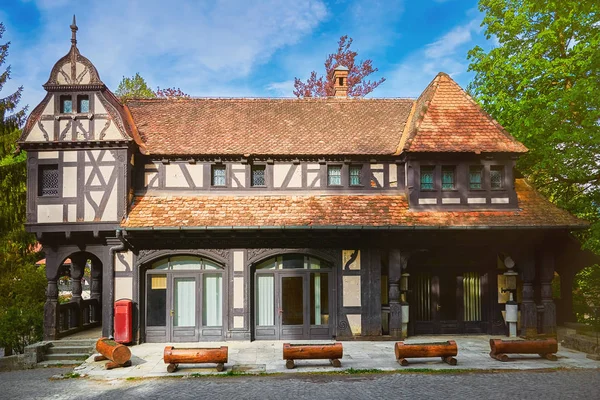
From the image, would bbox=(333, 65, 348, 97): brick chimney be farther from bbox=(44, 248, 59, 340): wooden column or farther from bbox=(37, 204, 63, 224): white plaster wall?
bbox=(44, 248, 59, 340): wooden column

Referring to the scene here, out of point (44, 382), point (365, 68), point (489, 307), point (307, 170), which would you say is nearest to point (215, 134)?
point (307, 170)

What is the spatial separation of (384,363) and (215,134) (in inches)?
391

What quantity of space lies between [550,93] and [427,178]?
5.96 m

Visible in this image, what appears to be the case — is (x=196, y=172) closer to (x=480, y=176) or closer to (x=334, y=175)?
(x=334, y=175)

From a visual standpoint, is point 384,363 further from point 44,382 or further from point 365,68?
point 365,68

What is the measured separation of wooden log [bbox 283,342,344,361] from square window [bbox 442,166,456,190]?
735cm

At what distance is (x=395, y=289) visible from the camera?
1553 cm

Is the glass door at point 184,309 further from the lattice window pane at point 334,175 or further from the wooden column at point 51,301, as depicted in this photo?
the lattice window pane at point 334,175

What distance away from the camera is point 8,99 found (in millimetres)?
20984

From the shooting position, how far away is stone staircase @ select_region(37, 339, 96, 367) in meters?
13.9

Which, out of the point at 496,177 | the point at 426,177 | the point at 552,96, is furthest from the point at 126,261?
the point at 552,96

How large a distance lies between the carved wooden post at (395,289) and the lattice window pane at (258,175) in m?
5.15

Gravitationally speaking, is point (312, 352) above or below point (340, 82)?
below

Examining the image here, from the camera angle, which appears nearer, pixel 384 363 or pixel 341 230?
pixel 384 363
